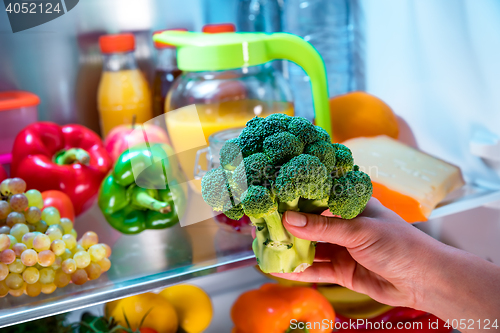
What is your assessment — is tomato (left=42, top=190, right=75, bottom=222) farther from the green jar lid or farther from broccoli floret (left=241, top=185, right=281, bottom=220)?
broccoli floret (left=241, top=185, right=281, bottom=220)

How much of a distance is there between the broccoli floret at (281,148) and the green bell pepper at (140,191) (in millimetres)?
383

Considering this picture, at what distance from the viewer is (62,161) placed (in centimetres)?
93

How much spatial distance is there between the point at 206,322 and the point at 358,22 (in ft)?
3.10

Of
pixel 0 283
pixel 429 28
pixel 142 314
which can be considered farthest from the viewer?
pixel 429 28

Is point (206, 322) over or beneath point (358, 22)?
beneath

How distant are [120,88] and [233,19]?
16.0 inches

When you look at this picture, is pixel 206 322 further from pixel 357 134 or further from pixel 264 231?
pixel 357 134

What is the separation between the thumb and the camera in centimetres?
52

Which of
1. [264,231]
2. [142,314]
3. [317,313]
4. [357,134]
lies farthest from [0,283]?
[357,134]

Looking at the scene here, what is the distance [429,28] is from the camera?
952 millimetres

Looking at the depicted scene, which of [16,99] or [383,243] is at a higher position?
[16,99]

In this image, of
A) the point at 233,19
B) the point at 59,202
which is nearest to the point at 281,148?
the point at 59,202

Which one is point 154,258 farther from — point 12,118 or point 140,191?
point 12,118

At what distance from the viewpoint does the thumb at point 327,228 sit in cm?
52
